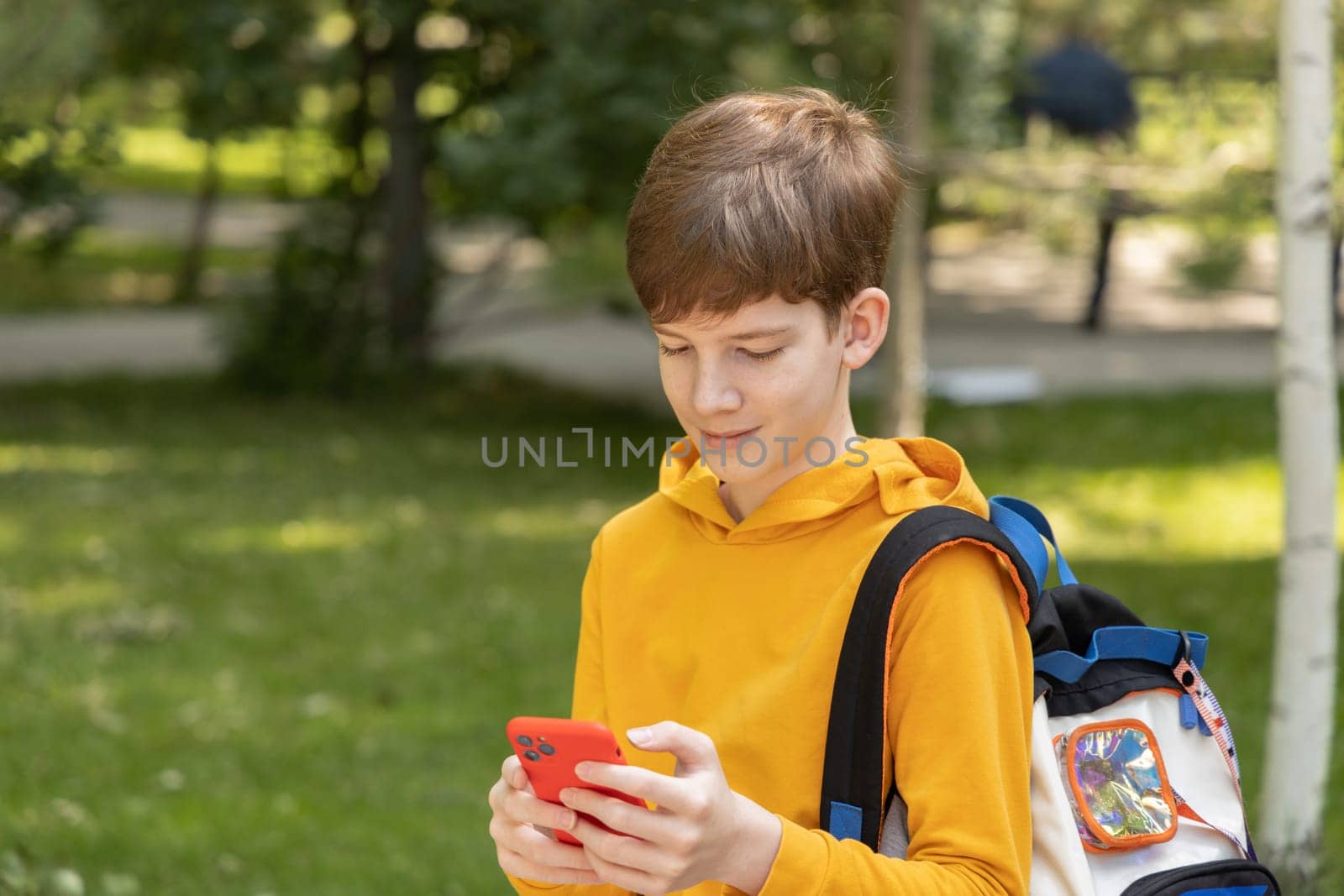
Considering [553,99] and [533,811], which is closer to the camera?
[533,811]

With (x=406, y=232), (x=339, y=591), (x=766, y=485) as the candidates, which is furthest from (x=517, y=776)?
(x=406, y=232)

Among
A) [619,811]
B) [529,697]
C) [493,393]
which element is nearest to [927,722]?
[619,811]

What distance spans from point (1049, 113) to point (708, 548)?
10813 mm

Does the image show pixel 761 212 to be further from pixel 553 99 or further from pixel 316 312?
pixel 316 312

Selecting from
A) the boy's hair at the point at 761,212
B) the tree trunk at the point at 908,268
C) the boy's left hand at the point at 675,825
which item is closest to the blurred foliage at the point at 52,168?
the tree trunk at the point at 908,268

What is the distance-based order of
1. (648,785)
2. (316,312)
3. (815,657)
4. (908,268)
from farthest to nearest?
(316,312) → (908,268) → (815,657) → (648,785)

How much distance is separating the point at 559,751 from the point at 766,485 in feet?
1.39

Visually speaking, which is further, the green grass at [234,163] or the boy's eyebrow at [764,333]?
the green grass at [234,163]

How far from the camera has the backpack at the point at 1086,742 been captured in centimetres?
143

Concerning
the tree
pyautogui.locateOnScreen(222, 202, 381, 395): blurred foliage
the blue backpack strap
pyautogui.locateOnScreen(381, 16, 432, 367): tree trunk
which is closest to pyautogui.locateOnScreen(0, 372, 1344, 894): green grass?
pyautogui.locateOnScreen(222, 202, 381, 395): blurred foliage

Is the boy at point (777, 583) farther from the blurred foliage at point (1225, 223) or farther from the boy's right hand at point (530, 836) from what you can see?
the blurred foliage at point (1225, 223)

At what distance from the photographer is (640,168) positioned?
7.32 m

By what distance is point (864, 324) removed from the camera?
1565mm

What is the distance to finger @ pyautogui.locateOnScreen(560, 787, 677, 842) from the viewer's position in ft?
4.11
